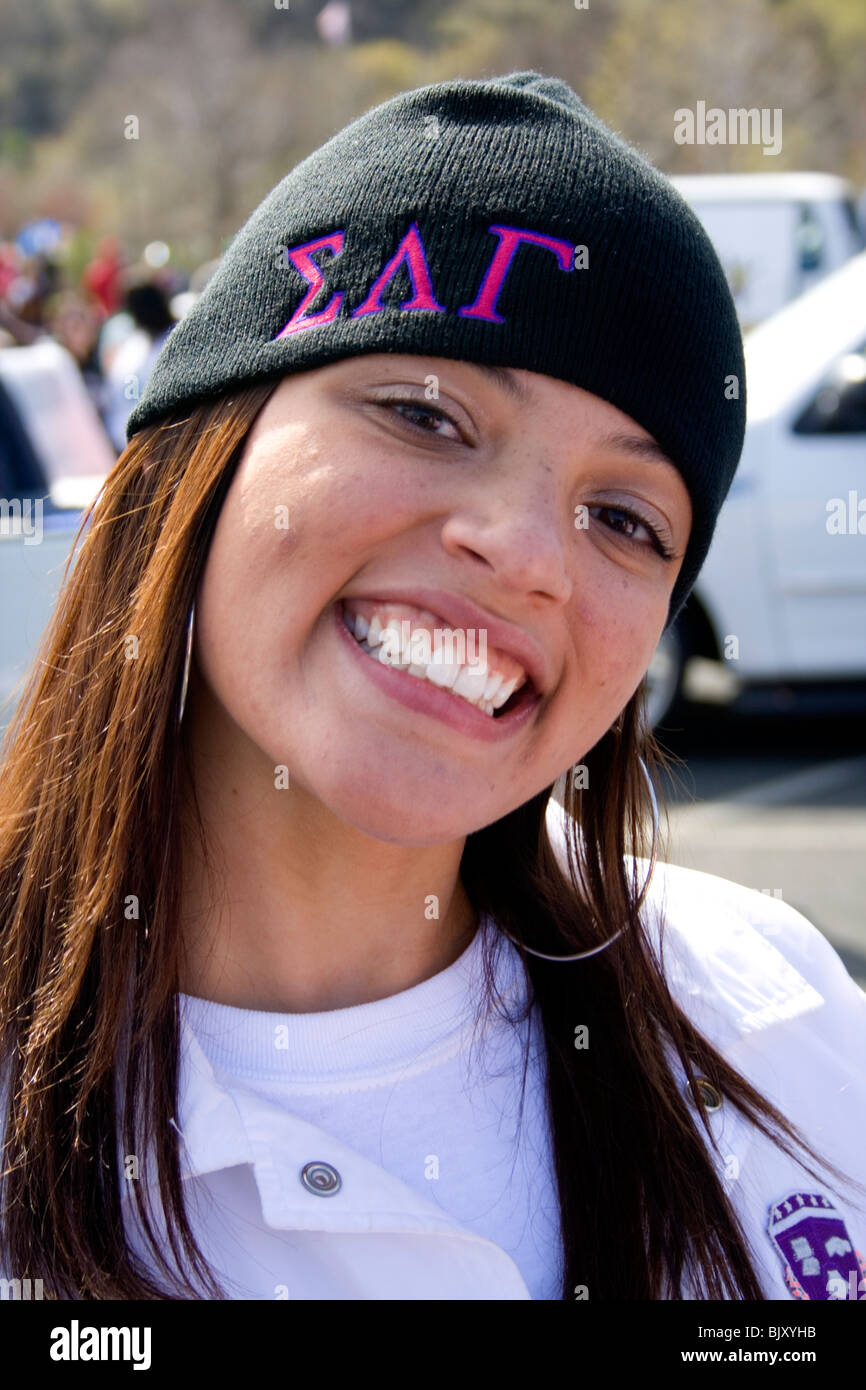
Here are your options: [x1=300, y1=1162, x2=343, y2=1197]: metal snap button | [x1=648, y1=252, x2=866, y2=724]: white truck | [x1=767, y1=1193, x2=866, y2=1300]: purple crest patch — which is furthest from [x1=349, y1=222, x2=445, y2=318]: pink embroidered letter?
[x1=648, y1=252, x2=866, y2=724]: white truck

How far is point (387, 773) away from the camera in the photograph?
1.44m

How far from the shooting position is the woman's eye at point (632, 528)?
5.11ft

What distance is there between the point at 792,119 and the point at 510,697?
33.4 m

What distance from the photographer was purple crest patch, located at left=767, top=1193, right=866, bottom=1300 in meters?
1.59

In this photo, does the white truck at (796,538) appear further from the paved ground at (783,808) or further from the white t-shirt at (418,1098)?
the white t-shirt at (418,1098)

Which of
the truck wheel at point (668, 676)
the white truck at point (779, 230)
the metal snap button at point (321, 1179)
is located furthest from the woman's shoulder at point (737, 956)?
the white truck at point (779, 230)

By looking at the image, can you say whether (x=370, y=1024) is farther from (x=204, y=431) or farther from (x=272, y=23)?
(x=272, y=23)

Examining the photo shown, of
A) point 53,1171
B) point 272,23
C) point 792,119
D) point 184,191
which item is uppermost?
point 272,23

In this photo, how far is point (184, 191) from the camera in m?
43.9

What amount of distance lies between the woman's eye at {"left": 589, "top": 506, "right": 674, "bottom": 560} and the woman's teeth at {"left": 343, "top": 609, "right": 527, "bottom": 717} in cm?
21

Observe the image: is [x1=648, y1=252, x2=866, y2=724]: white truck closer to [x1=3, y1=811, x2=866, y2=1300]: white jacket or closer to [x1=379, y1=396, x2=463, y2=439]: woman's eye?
[x1=3, y1=811, x2=866, y2=1300]: white jacket

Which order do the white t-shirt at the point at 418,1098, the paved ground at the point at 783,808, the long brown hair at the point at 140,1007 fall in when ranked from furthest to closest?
the paved ground at the point at 783,808 → the white t-shirt at the point at 418,1098 → the long brown hair at the point at 140,1007
